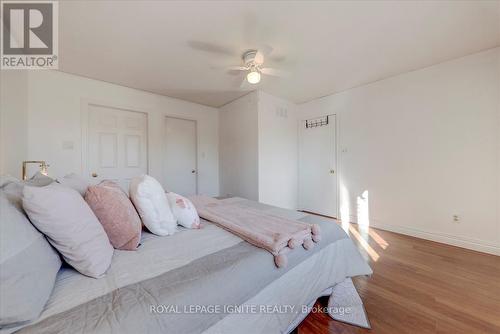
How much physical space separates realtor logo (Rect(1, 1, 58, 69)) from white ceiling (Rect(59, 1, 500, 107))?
0.08 metres

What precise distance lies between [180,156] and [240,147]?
50.1 inches

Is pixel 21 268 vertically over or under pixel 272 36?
under

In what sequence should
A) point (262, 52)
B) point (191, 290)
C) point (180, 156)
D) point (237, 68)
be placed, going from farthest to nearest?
1. point (180, 156)
2. point (237, 68)
3. point (262, 52)
4. point (191, 290)

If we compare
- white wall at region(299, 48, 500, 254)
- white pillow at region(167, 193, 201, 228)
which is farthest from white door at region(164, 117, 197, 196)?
white wall at region(299, 48, 500, 254)

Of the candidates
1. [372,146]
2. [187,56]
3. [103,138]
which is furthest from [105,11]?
[372,146]

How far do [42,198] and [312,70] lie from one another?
3022mm

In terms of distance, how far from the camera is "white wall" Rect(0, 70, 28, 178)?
1.75 meters

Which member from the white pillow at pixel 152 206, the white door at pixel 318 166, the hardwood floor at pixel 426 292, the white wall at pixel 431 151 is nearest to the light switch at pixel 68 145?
the white pillow at pixel 152 206

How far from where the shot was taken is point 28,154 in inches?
98.8

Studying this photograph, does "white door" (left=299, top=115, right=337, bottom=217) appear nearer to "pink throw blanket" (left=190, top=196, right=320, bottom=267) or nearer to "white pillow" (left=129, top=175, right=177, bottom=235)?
"pink throw blanket" (left=190, top=196, right=320, bottom=267)

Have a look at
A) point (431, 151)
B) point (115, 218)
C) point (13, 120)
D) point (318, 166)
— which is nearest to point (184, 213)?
point (115, 218)

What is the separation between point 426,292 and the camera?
5.20 ft

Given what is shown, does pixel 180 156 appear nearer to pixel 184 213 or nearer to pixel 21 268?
pixel 184 213

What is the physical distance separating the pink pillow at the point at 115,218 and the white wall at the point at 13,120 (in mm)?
1432
